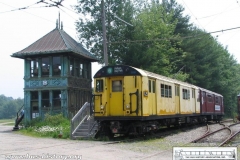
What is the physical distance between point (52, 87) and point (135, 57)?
8.70 m

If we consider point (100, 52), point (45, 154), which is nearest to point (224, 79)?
point (100, 52)

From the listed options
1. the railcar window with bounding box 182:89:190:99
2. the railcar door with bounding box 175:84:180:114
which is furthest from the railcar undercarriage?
the railcar window with bounding box 182:89:190:99

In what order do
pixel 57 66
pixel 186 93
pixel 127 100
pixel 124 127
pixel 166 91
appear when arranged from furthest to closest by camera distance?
pixel 57 66
pixel 186 93
pixel 166 91
pixel 124 127
pixel 127 100

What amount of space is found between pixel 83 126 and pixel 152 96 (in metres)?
4.49

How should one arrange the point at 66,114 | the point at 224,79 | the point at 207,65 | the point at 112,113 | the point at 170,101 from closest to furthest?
1. the point at 112,113
2. the point at 170,101
3. the point at 66,114
4. the point at 207,65
5. the point at 224,79

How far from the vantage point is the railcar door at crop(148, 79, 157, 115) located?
15.5m

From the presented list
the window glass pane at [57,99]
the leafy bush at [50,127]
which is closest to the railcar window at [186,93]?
the leafy bush at [50,127]

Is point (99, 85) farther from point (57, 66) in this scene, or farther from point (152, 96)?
point (57, 66)

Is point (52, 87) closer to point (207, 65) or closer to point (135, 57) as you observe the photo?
point (135, 57)

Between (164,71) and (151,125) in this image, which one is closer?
(151,125)

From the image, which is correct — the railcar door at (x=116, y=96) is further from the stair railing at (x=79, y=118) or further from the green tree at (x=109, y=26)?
the green tree at (x=109, y=26)

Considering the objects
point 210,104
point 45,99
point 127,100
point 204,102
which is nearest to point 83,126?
point 127,100

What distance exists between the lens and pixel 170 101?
1853cm

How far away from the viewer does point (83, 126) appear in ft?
59.4
